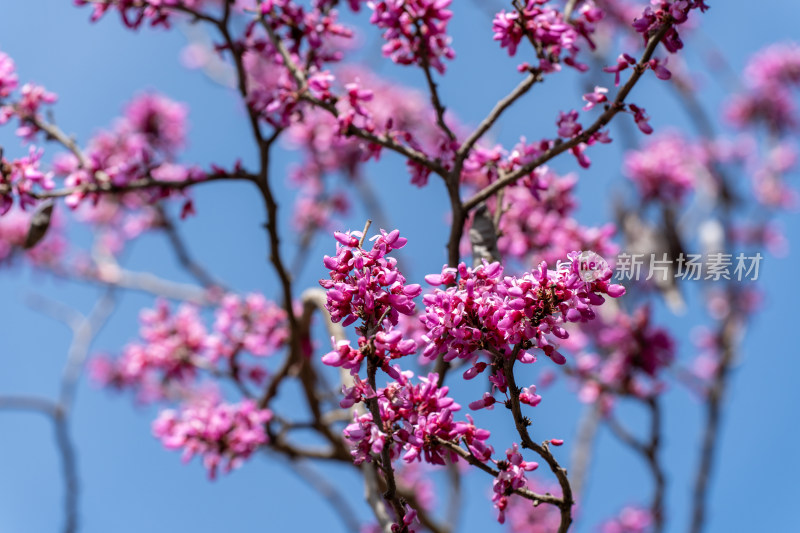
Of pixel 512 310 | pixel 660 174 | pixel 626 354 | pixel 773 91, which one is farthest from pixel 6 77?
pixel 773 91

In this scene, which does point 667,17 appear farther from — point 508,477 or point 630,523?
point 630,523

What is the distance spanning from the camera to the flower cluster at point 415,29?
10.7 feet

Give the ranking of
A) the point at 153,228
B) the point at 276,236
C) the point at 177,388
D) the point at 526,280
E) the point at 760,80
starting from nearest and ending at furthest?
the point at 526,280 < the point at 276,236 < the point at 153,228 < the point at 177,388 < the point at 760,80

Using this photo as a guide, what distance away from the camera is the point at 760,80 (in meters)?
10.4

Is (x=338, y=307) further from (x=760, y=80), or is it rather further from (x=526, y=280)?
(x=760, y=80)

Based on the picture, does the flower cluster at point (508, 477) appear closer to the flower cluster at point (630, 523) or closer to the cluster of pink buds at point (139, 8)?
the cluster of pink buds at point (139, 8)

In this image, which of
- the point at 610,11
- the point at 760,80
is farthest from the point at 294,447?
the point at 760,80

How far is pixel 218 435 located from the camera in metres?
4.29

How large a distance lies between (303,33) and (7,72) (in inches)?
67.2

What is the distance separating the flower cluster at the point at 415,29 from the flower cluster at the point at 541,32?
0.35m

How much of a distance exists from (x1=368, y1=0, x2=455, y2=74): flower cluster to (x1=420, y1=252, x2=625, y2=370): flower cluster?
1715 millimetres

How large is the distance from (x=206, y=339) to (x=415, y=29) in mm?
3208

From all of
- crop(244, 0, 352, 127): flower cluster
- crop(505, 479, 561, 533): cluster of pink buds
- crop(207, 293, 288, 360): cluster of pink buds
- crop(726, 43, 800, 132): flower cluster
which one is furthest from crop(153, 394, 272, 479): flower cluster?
crop(726, 43, 800, 132): flower cluster

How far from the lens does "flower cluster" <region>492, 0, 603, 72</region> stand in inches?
120
